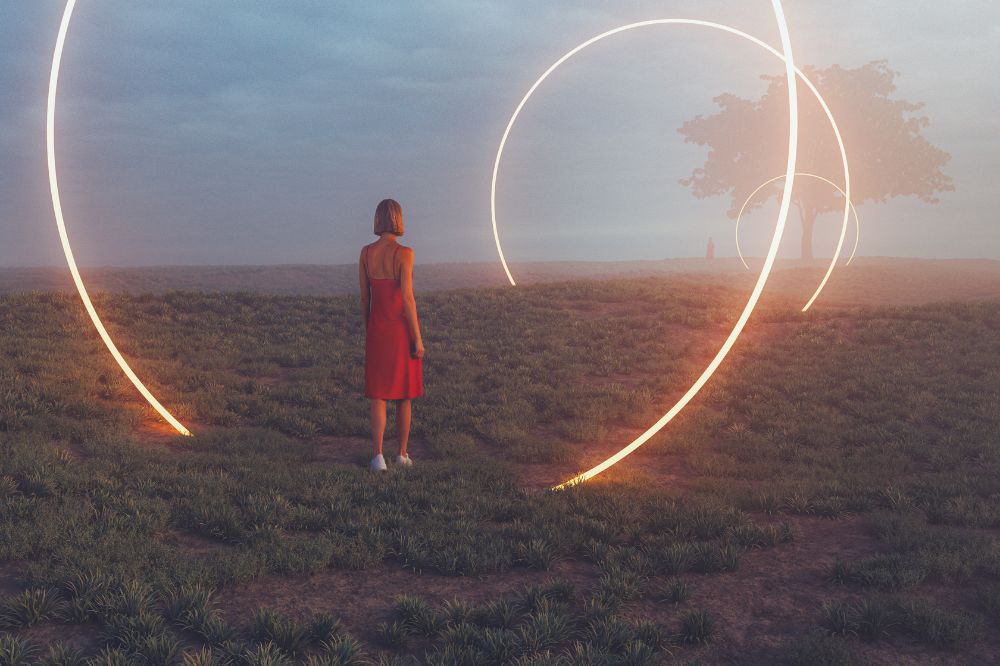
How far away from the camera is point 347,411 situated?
12805 mm

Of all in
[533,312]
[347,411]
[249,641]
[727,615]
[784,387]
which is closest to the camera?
[249,641]

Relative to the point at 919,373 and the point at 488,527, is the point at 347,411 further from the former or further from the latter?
the point at 919,373

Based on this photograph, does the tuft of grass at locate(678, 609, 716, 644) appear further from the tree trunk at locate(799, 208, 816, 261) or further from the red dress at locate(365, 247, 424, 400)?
the tree trunk at locate(799, 208, 816, 261)

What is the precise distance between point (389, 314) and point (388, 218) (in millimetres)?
1160

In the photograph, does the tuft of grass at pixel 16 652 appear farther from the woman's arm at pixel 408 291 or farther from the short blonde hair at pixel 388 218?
the short blonde hair at pixel 388 218

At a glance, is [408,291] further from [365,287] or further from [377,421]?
[377,421]

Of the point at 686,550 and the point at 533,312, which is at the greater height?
the point at 533,312

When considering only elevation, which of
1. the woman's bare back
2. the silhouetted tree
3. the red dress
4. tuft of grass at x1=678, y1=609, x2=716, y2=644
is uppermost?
the silhouetted tree

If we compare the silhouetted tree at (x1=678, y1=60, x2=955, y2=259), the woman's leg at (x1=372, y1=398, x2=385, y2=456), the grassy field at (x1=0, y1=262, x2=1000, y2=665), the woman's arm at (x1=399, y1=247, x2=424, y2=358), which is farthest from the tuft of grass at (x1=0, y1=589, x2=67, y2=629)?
the silhouetted tree at (x1=678, y1=60, x2=955, y2=259)

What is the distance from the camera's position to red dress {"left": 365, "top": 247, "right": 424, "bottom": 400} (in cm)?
953

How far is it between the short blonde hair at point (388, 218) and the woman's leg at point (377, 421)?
212 centimetres

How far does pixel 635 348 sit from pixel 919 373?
5.76m

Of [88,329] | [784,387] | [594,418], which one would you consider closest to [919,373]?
[784,387]

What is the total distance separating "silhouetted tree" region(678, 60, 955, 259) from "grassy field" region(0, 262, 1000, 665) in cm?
4057
